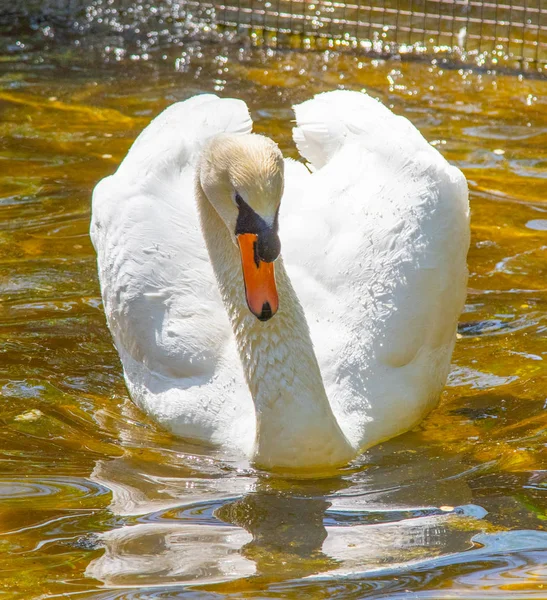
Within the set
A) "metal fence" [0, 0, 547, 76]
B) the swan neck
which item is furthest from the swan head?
"metal fence" [0, 0, 547, 76]

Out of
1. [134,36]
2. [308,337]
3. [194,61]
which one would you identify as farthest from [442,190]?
[134,36]

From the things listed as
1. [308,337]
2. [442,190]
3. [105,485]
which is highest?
[442,190]

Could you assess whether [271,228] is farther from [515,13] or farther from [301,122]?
[515,13]

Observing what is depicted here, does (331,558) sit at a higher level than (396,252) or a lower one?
lower

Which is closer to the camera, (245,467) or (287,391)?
(287,391)

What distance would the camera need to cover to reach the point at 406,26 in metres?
11.9

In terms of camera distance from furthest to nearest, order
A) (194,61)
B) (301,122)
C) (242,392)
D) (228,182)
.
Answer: (194,61) < (301,122) < (242,392) < (228,182)

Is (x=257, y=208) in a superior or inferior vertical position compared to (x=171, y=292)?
superior

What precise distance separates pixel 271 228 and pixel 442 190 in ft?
4.73

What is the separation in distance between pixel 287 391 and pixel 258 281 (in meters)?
0.60

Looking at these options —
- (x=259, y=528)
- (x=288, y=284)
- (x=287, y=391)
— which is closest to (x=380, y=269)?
(x=288, y=284)

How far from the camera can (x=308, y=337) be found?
193 inches

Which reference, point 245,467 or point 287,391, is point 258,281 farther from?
point 245,467

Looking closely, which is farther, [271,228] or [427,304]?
[427,304]
